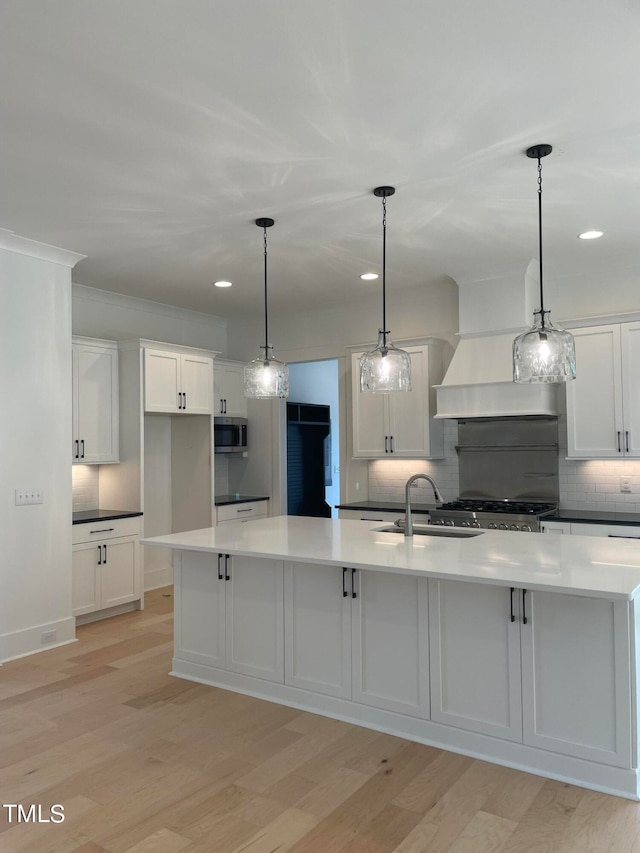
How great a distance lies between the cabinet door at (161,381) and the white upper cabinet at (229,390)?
0.74 m

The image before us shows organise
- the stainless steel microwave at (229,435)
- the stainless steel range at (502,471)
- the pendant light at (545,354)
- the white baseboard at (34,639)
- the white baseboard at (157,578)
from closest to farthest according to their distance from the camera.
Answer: the pendant light at (545,354) → the white baseboard at (34,639) → the stainless steel range at (502,471) → the white baseboard at (157,578) → the stainless steel microwave at (229,435)

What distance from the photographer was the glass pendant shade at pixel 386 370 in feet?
12.2

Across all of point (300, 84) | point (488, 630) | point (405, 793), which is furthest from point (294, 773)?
point (300, 84)

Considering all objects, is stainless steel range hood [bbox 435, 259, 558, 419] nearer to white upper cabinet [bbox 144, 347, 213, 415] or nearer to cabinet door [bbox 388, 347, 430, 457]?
cabinet door [bbox 388, 347, 430, 457]

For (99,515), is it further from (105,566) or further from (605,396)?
(605,396)

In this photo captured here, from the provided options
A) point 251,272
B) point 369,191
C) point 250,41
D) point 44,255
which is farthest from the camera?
point 251,272

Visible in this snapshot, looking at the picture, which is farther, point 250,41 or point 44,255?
→ point 44,255

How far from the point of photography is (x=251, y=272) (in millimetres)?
5531

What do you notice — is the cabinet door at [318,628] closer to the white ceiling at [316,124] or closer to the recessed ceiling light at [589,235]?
the white ceiling at [316,124]

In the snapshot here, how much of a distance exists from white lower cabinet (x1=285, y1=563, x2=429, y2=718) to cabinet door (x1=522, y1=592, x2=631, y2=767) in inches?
20.2

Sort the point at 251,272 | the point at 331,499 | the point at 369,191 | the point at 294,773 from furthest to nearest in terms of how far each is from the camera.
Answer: the point at 331,499 < the point at 251,272 < the point at 369,191 < the point at 294,773

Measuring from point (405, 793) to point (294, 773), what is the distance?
19.4 inches

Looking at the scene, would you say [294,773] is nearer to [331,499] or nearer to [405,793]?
[405,793]

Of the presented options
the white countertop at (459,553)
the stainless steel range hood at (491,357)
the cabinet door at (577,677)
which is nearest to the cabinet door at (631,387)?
the stainless steel range hood at (491,357)
